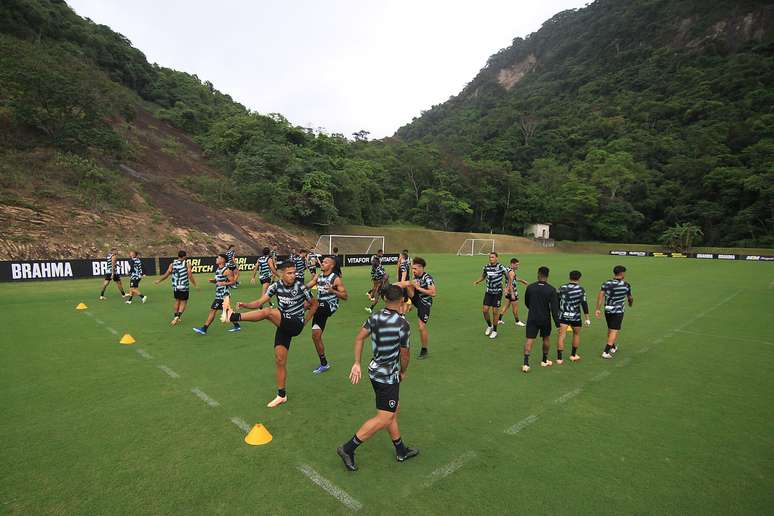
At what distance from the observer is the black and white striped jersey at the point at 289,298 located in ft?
20.6

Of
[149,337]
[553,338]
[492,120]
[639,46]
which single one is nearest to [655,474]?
[553,338]

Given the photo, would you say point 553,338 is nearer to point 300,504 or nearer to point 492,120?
point 300,504

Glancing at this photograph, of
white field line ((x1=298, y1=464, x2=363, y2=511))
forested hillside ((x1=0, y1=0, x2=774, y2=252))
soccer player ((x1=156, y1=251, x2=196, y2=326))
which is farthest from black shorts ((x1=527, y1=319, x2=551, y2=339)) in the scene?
forested hillside ((x1=0, y1=0, x2=774, y2=252))

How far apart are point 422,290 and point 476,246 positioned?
49.6m

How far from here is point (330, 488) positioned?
4.23m

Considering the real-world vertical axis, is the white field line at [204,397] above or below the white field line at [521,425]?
above

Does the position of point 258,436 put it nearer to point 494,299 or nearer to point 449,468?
point 449,468

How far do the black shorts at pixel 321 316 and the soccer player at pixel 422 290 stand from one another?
1710 mm

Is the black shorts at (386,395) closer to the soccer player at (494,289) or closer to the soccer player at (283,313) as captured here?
the soccer player at (283,313)

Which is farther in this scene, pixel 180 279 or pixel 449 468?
pixel 180 279

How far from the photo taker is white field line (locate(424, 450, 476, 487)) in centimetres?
443

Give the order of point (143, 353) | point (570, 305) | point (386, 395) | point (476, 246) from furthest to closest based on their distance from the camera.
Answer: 1. point (476, 246)
2. point (143, 353)
3. point (570, 305)
4. point (386, 395)

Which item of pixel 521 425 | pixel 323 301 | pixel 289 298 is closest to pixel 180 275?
pixel 323 301

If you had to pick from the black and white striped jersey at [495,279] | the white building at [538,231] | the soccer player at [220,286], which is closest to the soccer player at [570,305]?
the black and white striped jersey at [495,279]
